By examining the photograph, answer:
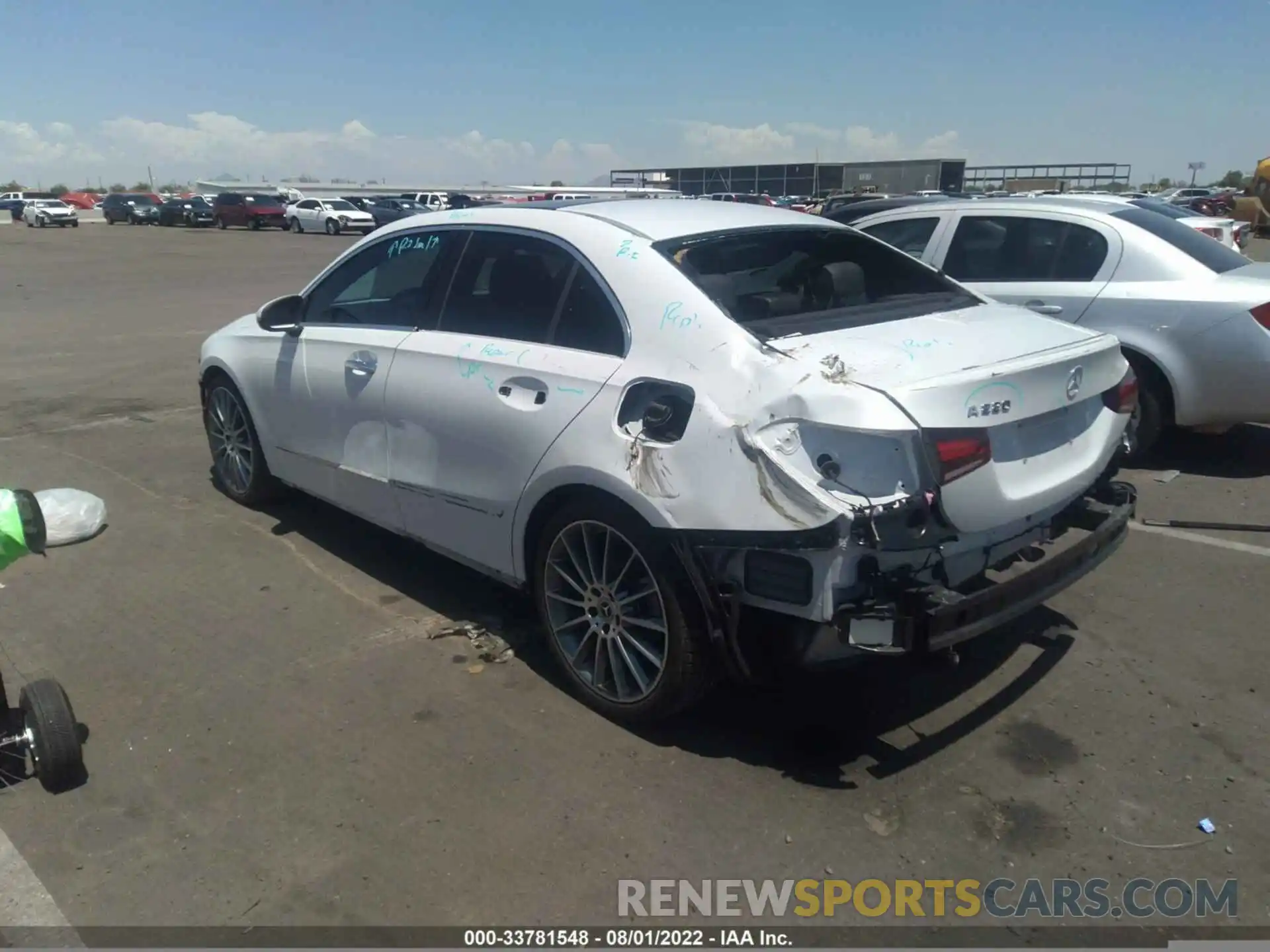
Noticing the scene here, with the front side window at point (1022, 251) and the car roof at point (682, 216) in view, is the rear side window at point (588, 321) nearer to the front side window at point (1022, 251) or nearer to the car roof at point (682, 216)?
the car roof at point (682, 216)

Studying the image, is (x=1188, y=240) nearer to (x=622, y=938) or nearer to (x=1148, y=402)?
(x=1148, y=402)

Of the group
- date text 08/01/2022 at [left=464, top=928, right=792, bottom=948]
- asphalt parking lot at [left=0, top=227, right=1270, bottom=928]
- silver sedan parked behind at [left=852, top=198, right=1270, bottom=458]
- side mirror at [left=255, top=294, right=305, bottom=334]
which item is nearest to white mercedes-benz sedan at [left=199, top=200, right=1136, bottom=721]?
asphalt parking lot at [left=0, top=227, right=1270, bottom=928]

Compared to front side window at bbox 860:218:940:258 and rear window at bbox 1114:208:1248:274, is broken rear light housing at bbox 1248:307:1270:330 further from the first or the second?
front side window at bbox 860:218:940:258

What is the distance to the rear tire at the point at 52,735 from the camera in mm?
3078

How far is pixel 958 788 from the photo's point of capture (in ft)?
10.7

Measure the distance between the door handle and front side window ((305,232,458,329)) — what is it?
13.1ft

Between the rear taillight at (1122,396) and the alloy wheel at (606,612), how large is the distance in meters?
1.85

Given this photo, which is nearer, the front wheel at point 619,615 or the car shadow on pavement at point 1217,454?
the front wheel at point 619,615

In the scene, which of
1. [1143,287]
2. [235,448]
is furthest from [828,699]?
[1143,287]

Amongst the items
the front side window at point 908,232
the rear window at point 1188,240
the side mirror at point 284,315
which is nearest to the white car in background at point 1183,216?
the rear window at point 1188,240

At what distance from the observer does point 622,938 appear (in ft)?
8.79

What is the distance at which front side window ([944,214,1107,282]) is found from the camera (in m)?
6.80

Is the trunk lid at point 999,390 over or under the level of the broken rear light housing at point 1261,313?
over

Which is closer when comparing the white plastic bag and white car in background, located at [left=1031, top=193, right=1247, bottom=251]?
the white plastic bag
